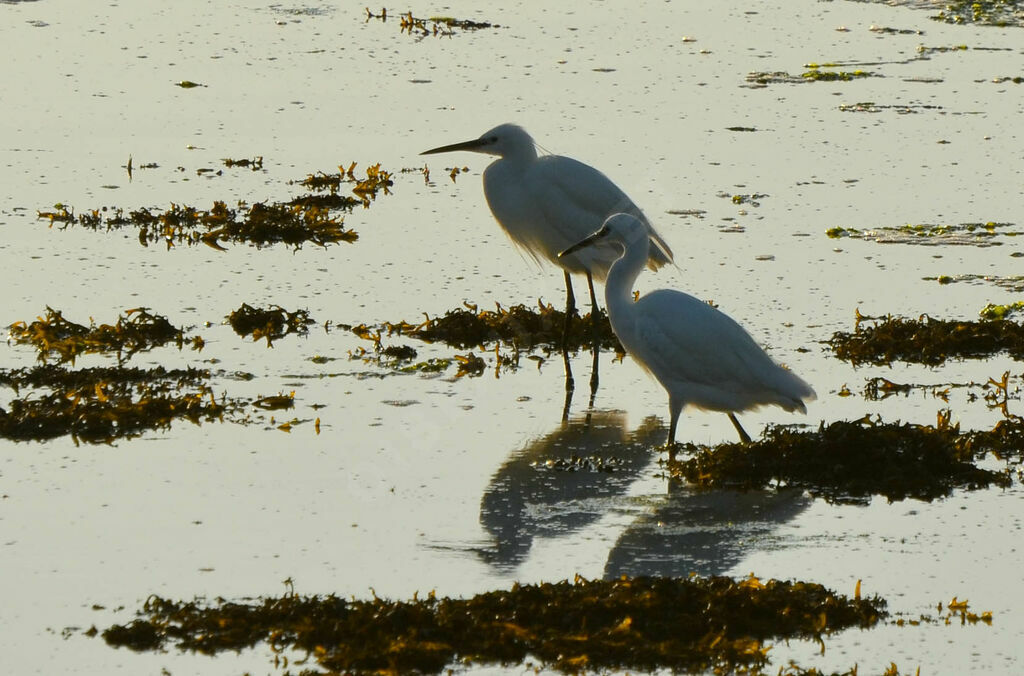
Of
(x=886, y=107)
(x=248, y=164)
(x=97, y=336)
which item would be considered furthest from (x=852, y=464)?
(x=886, y=107)

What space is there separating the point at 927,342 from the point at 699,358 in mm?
1653

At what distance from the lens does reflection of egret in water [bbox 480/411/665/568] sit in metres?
5.71

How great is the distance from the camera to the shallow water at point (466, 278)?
5.35 meters

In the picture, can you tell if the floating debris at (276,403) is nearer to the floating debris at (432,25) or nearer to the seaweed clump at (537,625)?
the seaweed clump at (537,625)

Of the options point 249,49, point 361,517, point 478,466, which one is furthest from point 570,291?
point 249,49

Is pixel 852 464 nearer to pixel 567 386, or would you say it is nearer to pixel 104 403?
pixel 567 386

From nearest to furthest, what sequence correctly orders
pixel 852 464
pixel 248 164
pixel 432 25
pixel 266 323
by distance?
pixel 852 464 → pixel 266 323 → pixel 248 164 → pixel 432 25

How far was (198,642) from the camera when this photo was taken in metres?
4.68

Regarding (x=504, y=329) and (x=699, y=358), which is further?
(x=504, y=329)

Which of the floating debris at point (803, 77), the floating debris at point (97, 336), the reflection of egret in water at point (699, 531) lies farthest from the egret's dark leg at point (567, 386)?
the floating debris at point (803, 77)

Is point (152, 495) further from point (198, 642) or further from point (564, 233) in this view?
point (564, 233)

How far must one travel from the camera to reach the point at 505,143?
8.83 m

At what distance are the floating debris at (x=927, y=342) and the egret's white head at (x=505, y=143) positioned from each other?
2.14 meters

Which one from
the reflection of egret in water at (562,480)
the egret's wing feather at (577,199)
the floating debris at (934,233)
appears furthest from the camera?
the floating debris at (934,233)
